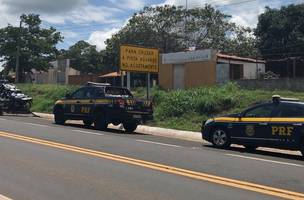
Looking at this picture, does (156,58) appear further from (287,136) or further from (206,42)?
(206,42)

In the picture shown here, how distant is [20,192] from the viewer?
824cm

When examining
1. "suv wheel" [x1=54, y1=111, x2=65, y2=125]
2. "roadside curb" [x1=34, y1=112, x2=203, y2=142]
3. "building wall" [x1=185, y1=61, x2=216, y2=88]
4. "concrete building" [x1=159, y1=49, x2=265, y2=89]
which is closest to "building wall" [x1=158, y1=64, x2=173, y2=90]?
"concrete building" [x1=159, y1=49, x2=265, y2=89]

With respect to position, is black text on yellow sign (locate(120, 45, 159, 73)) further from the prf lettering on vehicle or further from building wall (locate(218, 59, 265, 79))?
the prf lettering on vehicle

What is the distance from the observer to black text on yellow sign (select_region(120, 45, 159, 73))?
91.4 feet

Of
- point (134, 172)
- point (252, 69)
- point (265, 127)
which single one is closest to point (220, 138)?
point (265, 127)

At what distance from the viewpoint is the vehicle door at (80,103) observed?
21.9m

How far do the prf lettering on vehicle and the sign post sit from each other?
13.4m

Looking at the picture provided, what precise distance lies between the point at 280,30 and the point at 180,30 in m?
11.1

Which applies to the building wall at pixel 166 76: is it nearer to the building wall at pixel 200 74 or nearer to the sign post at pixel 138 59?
the building wall at pixel 200 74

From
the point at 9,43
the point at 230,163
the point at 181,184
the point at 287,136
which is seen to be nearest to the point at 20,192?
the point at 181,184

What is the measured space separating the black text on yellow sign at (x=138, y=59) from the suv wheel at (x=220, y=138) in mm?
12270

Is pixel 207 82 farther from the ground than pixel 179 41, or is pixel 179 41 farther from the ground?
pixel 179 41

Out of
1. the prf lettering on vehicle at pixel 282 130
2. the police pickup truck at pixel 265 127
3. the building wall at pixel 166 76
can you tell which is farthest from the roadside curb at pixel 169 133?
the building wall at pixel 166 76

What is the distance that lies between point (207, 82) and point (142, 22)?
83.7 ft
